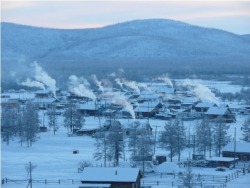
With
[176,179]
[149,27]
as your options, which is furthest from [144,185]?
[149,27]

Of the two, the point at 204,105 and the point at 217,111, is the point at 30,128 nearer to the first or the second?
the point at 217,111

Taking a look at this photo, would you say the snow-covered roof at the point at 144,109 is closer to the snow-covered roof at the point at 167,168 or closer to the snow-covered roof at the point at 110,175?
the snow-covered roof at the point at 167,168

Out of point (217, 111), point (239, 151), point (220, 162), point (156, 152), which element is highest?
point (217, 111)

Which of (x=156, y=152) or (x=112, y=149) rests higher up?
(x=112, y=149)

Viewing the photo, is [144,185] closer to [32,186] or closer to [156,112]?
[32,186]

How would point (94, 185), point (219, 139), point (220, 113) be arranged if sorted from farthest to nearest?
point (220, 113) → point (219, 139) → point (94, 185)

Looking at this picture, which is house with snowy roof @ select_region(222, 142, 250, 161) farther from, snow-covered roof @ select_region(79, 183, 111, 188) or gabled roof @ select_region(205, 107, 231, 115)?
gabled roof @ select_region(205, 107, 231, 115)

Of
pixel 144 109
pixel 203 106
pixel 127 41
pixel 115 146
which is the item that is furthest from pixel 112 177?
pixel 127 41

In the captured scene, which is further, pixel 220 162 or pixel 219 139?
pixel 219 139
